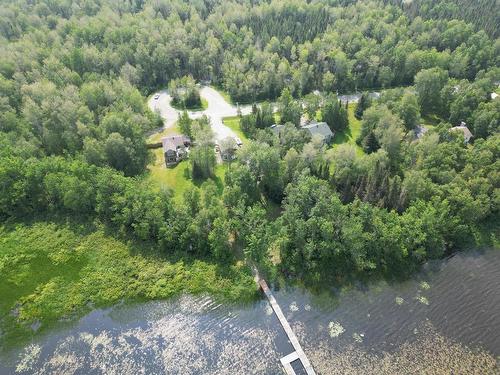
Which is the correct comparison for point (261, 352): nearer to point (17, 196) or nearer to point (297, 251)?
point (297, 251)

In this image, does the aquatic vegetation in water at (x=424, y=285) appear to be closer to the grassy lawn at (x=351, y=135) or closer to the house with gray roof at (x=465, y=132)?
the grassy lawn at (x=351, y=135)

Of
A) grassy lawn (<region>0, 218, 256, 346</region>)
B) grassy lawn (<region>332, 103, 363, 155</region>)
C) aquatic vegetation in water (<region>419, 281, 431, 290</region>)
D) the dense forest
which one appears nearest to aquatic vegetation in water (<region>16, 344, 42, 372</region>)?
grassy lawn (<region>0, 218, 256, 346</region>)

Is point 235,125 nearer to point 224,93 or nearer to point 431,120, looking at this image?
point 224,93

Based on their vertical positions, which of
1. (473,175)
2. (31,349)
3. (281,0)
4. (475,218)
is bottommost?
(31,349)

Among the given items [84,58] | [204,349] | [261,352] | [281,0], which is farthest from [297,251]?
[281,0]

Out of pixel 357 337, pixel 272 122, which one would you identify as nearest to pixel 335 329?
pixel 357 337

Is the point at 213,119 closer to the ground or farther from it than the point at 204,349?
farther from it

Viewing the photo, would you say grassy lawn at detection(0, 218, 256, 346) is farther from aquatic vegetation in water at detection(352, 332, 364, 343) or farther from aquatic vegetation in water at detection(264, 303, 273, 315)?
aquatic vegetation in water at detection(352, 332, 364, 343)
